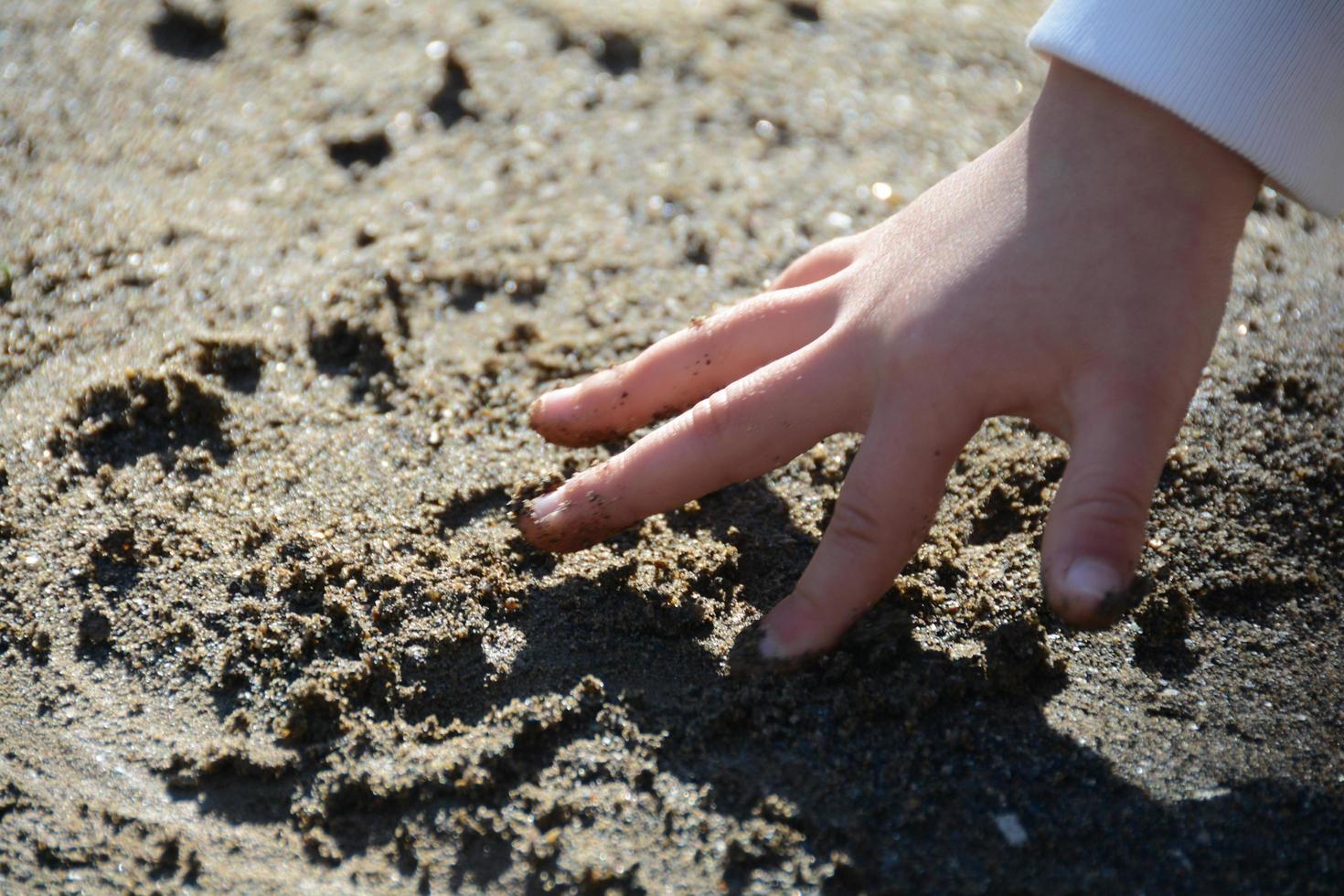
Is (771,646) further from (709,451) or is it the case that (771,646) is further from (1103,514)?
(1103,514)

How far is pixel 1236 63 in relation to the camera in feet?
4.37

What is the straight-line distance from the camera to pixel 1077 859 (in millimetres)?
1195

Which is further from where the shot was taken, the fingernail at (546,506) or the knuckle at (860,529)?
the fingernail at (546,506)

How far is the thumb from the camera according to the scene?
117 centimetres

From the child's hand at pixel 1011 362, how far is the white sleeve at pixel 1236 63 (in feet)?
0.13

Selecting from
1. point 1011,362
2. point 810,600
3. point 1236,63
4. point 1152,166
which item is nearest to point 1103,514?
point 1011,362

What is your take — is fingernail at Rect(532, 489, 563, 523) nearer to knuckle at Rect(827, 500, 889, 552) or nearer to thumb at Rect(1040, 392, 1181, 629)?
knuckle at Rect(827, 500, 889, 552)

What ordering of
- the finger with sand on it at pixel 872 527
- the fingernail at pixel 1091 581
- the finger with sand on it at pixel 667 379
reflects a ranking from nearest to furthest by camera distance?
the fingernail at pixel 1091 581, the finger with sand on it at pixel 872 527, the finger with sand on it at pixel 667 379

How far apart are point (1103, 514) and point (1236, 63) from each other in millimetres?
588

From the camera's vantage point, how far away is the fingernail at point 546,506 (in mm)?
1488

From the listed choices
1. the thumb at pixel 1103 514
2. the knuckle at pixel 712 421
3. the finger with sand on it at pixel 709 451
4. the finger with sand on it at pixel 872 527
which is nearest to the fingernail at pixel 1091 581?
the thumb at pixel 1103 514

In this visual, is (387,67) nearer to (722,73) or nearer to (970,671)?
(722,73)

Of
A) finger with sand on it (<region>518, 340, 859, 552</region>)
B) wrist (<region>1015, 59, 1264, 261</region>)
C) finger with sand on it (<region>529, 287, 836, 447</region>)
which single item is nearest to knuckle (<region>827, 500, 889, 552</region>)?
finger with sand on it (<region>518, 340, 859, 552</region>)

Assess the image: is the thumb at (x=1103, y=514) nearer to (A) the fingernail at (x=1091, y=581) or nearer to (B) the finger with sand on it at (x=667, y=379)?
(A) the fingernail at (x=1091, y=581)
